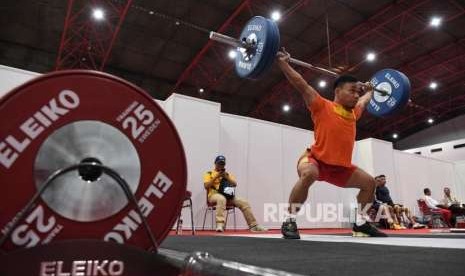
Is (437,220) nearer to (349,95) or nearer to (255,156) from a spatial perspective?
(255,156)

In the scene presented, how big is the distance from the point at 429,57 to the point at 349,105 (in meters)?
9.72

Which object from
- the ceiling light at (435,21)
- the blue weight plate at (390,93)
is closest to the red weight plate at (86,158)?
the blue weight plate at (390,93)

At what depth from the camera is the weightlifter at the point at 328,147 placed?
110 inches

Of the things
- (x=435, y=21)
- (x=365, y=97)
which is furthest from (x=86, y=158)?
(x=435, y=21)

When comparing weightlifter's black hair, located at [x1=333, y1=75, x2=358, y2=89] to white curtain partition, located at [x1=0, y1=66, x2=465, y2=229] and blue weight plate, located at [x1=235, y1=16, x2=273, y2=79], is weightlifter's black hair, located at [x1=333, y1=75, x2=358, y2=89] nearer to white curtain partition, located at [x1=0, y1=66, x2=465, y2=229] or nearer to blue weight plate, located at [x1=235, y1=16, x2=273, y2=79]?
blue weight plate, located at [x1=235, y1=16, x2=273, y2=79]

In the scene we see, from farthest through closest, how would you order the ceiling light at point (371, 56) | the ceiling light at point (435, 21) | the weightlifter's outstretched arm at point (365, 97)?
the ceiling light at point (371, 56), the ceiling light at point (435, 21), the weightlifter's outstretched arm at point (365, 97)

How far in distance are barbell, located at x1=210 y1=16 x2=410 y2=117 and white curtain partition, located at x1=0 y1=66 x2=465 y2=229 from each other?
2.12 metres

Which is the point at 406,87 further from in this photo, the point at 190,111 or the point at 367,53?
the point at 367,53

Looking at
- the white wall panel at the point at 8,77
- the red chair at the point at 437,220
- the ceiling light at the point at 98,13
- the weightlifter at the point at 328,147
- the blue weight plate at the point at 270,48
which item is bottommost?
the red chair at the point at 437,220

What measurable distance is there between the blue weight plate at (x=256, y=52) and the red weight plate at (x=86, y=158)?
2.04 m

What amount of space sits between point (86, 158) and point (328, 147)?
7.20 ft

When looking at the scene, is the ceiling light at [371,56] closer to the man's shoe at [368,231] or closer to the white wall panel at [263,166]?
the white wall panel at [263,166]

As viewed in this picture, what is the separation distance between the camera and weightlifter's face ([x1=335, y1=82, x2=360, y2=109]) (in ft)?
9.86

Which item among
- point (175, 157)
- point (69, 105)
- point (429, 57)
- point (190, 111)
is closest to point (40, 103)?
point (69, 105)
